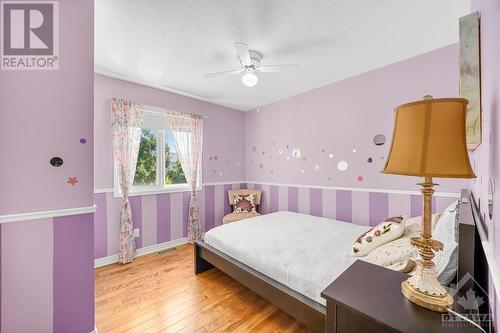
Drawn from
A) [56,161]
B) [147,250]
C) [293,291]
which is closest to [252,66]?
[56,161]

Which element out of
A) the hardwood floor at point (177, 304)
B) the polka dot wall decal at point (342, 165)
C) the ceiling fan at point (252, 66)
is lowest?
the hardwood floor at point (177, 304)

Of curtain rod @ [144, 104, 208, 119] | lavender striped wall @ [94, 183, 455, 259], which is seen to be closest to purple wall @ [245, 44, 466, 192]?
lavender striped wall @ [94, 183, 455, 259]

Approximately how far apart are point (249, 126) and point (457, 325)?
3977 mm

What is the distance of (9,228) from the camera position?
1.23 metres

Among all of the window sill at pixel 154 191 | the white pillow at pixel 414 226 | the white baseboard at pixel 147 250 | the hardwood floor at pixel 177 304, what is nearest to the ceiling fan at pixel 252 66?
the white pillow at pixel 414 226

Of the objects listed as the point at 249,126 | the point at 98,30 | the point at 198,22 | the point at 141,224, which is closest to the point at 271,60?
the point at 198,22

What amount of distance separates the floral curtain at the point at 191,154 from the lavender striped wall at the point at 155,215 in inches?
A: 5.0

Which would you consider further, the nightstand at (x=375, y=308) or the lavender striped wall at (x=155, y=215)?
the lavender striped wall at (x=155, y=215)

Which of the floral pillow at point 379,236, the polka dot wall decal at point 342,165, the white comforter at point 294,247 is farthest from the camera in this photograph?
the polka dot wall decal at point 342,165

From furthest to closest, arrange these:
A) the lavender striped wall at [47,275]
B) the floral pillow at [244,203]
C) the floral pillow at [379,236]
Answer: the floral pillow at [244,203], the floral pillow at [379,236], the lavender striped wall at [47,275]

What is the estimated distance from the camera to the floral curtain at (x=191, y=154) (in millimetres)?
3412

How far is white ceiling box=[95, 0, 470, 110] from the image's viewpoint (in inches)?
62.5

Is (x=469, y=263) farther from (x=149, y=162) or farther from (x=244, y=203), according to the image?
(x=149, y=162)

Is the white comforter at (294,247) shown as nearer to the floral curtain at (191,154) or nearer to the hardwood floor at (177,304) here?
the hardwood floor at (177,304)
